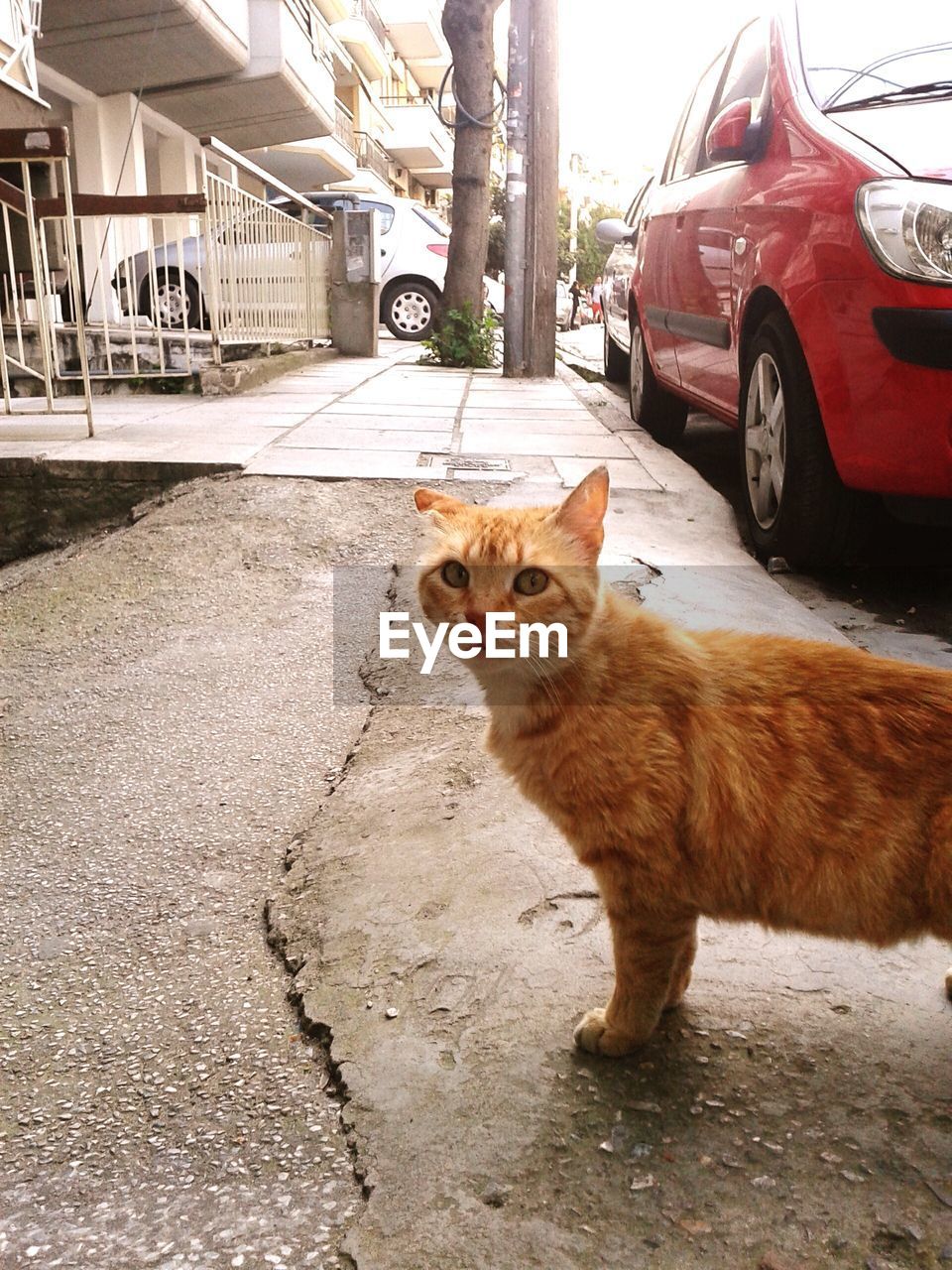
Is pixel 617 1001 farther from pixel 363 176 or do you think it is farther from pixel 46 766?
pixel 363 176

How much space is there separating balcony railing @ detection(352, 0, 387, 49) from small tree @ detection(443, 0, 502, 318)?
2360 centimetres

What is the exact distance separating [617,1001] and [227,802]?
47.1 inches

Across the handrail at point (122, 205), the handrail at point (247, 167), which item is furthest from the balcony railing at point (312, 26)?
the handrail at point (122, 205)

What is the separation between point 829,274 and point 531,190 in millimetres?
6948

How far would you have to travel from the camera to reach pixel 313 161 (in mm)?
25188

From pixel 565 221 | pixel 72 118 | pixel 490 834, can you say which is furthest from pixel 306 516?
pixel 565 221

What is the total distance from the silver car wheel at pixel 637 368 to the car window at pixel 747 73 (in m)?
1.50

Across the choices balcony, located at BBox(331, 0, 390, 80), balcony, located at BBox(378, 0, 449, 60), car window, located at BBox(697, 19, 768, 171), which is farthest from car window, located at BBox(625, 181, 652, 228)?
balcony, located at BBox(378, 0, 449, 60)

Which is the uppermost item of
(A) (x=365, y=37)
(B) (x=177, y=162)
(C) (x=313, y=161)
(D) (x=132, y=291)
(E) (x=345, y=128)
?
(A) (x=365, y=37)

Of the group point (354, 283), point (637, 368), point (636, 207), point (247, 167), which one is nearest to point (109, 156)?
point (354, 283)

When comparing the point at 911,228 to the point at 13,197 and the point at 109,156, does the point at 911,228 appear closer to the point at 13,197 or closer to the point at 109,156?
the point at 13,197

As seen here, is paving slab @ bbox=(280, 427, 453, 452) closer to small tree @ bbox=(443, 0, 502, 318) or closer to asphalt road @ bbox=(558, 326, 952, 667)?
asphalt road @ bbox=(558, 326, 952, 667)

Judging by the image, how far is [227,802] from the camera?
8.00ft

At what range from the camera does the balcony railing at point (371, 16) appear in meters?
32.7
